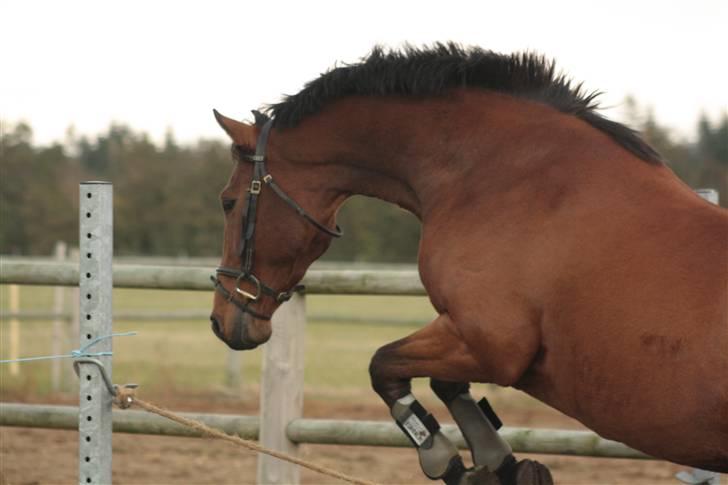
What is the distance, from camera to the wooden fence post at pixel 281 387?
5.29 metres

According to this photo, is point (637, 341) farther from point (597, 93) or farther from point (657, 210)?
point (597, 93)

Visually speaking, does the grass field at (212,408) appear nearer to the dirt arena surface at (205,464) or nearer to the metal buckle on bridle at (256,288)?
the dirt arena surface at (205,464)

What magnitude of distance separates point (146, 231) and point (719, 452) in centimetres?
3617

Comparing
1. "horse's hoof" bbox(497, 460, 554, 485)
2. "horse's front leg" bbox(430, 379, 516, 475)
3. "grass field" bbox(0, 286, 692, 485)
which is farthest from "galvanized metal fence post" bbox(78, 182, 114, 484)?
"grass field" bbox(0, 286, 692, 485)

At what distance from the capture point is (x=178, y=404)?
10.6 m

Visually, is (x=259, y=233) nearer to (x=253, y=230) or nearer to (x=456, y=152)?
(x=253, y=230)

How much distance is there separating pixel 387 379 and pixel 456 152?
3.14 ft

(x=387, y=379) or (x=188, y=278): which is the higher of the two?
(x=188, y=278)

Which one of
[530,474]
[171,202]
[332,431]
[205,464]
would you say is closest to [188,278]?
[332,431]

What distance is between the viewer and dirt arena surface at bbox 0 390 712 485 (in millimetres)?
6750

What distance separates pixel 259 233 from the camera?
13.9ft

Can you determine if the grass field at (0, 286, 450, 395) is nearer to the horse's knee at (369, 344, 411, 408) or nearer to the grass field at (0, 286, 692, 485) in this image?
the grass field at (0, 286, 692, 485)

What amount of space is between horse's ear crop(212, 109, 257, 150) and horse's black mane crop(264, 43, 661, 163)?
15 centimetres

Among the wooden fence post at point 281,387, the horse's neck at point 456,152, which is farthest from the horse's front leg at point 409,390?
the wooden fence post at point 281,387
